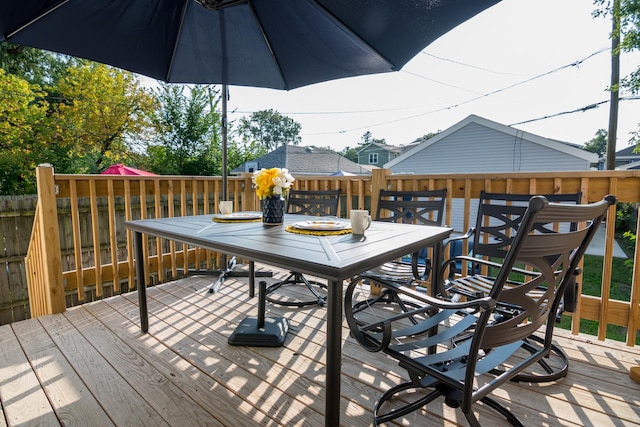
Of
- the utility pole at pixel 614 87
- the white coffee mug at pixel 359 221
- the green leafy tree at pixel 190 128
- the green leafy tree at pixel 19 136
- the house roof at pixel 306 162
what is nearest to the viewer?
the white coffee mug at pixel 359 221

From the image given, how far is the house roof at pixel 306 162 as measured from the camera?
64.2ft

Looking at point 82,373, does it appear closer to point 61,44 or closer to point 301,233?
→ point 301,233

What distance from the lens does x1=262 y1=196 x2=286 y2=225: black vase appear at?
200 cm

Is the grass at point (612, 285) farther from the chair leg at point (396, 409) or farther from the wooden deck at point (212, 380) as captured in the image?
the chair leg at point (396, 409)

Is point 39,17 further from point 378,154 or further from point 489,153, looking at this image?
point 378,154

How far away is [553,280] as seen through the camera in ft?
3.59

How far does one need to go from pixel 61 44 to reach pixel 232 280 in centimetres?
253

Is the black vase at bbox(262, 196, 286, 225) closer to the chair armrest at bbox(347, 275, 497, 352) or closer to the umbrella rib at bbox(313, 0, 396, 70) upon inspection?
the chair armrest at bbox(347, 275, 497, 352)

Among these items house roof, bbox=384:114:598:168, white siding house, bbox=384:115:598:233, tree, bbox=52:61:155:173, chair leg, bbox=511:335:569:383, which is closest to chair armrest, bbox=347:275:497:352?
chair leg, bbox=511:335:569:383

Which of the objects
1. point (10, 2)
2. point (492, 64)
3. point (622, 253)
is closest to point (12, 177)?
point (10, 2)

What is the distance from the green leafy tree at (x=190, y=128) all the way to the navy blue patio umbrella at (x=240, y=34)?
19.9 ft

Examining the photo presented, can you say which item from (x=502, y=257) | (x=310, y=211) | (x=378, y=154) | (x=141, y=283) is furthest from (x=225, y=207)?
(x=378, y=154)

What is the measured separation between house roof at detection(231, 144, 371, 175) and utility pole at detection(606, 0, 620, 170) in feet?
45.2

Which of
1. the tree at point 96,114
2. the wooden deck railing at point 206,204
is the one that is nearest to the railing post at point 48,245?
the wooden deck railing at point 206,204
